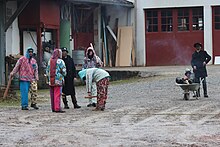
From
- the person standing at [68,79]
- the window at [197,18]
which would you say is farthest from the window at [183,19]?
the person standing at [68,79]

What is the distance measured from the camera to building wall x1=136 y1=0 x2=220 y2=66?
31906 mm

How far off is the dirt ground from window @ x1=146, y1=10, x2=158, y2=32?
14.3 m

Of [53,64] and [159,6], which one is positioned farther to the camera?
[159,6]

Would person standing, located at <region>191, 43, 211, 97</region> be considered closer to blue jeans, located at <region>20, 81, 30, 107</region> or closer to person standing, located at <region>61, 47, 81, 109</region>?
person standing, located at <region>61, 47, 81, 109</region>

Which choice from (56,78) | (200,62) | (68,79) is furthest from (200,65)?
(56,78)

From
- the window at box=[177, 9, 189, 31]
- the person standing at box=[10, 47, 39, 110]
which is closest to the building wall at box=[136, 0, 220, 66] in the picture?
the window at box=[177, 9, 189, 31]

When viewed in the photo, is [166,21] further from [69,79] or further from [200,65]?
[69,79]

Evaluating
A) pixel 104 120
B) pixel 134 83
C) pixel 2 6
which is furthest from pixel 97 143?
pixel 134 83

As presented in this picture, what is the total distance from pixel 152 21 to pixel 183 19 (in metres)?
1.67

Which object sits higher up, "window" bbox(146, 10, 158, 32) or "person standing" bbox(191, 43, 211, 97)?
"window" bbox(146, 10, 158, 32)

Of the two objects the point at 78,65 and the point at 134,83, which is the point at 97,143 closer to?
the point at 134,83

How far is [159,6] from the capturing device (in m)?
32.5

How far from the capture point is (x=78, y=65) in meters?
30.0

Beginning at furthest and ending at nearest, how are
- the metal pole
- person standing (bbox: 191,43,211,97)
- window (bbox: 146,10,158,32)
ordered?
window (bbox: 146,10,158,32) < the metal pole < person standing (bbox: 191,43,211,97)
